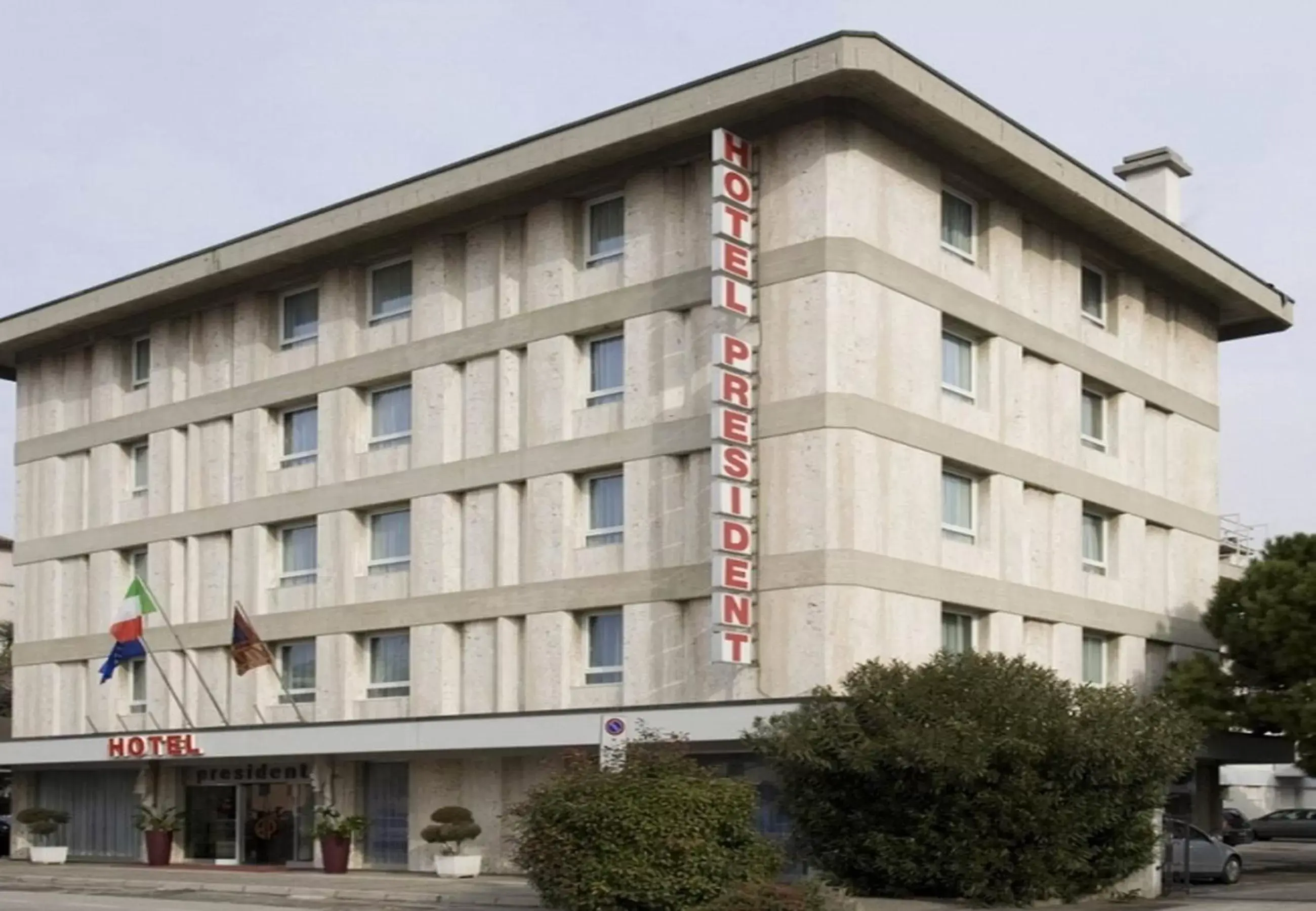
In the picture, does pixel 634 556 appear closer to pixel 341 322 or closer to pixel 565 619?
pixel 565 619

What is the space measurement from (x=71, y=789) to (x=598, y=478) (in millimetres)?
20358

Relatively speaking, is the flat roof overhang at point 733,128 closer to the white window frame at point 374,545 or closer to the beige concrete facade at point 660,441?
the beige concrete facade at point 660,441

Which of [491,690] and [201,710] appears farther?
[201,710]

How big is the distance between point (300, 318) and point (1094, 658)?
64.8 ft

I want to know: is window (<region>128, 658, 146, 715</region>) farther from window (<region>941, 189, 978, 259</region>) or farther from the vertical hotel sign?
window (<region>941, 189, 978, 259</region>)

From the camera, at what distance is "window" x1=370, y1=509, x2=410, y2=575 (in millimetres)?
42344

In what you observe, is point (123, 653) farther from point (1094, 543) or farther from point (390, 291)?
point (1094, 543)

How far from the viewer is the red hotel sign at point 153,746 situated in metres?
44.1

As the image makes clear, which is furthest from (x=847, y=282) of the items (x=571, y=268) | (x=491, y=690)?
(x=491, y=690)

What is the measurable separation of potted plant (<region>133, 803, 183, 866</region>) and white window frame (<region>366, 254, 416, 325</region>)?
43.4 ft

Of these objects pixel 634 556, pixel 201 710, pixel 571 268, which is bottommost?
pixel 201 710

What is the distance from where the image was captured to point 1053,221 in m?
40.8

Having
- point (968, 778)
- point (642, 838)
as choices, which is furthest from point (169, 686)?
point (968, 778)

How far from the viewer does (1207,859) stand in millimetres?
40438
